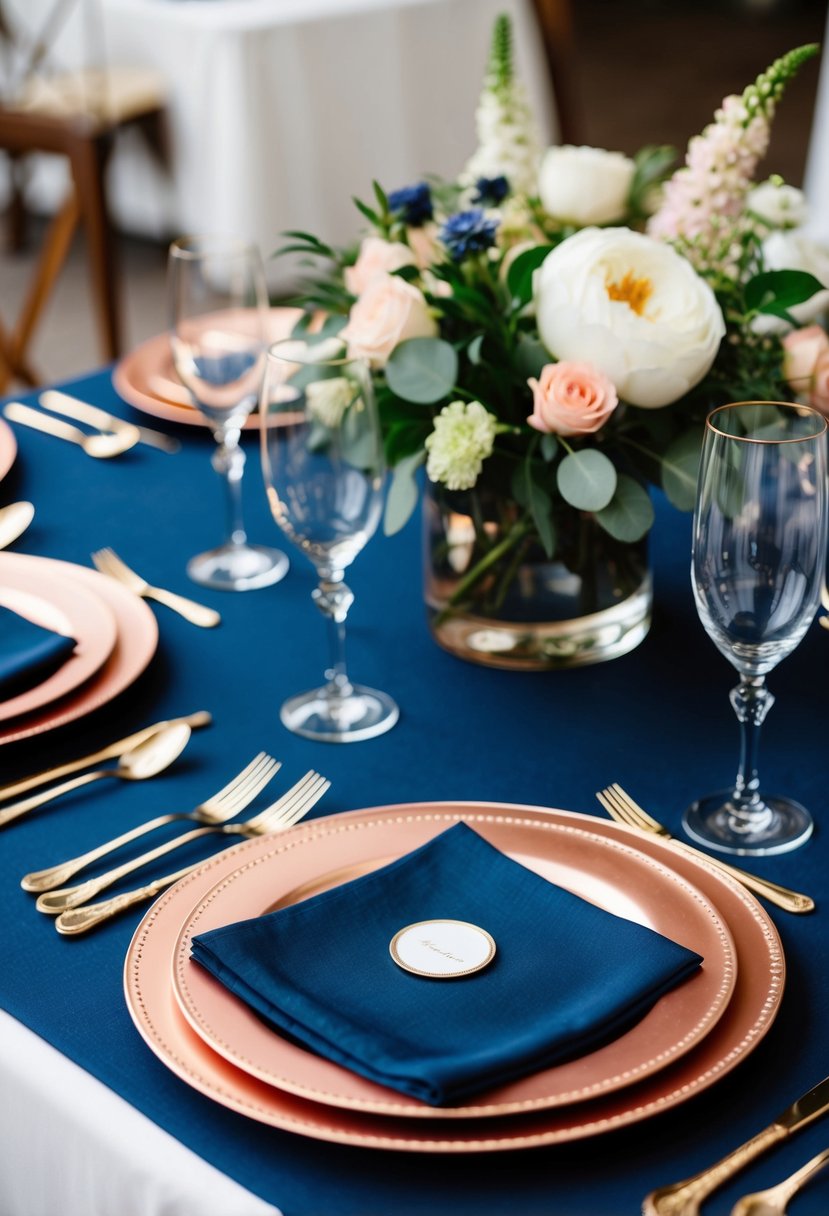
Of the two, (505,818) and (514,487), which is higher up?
(514,487)

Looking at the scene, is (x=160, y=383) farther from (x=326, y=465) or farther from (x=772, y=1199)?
(x=772, y=1199)

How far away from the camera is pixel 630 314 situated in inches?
37.2

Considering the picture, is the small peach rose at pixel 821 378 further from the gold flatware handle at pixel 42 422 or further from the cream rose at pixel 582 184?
the gold flatware handle at pixel 42 422

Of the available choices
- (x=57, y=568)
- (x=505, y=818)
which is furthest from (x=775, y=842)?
(x=57, y=568)

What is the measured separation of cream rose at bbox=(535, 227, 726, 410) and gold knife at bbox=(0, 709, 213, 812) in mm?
355

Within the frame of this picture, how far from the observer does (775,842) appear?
0.86 m

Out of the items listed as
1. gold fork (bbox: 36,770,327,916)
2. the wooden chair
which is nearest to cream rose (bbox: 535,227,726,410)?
gold fork (bbox: 36,770,327,916)

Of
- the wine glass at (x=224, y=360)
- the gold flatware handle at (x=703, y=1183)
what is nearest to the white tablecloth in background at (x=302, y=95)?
the wine glass at (x=224, y=360)

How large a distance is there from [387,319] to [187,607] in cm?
31

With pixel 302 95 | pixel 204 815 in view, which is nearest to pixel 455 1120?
pixel 204 815

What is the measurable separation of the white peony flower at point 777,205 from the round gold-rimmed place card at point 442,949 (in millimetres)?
713

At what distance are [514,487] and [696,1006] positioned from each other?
415 mm

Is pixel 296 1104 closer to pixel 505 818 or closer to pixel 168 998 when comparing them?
pixel 168 998

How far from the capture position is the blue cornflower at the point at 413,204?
1.11 metres
